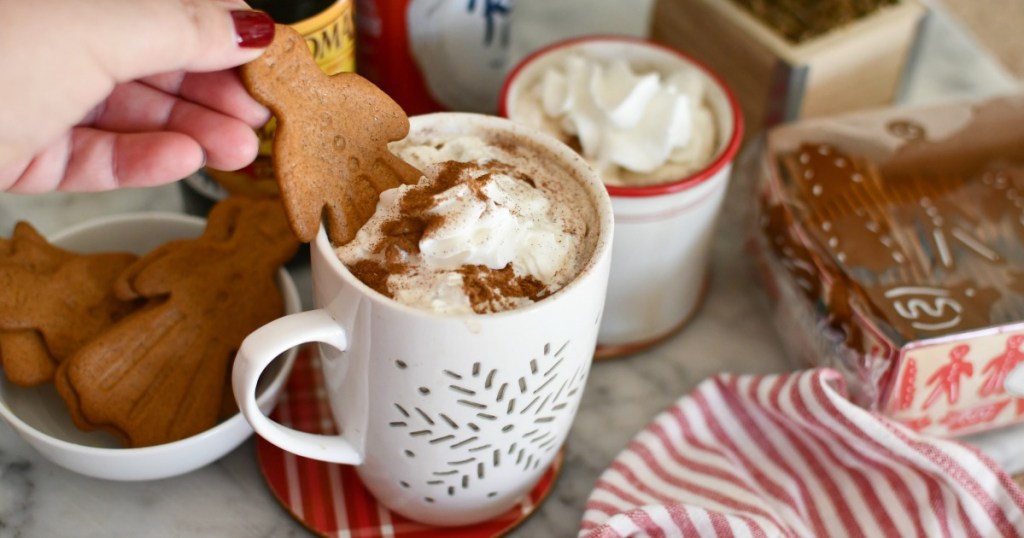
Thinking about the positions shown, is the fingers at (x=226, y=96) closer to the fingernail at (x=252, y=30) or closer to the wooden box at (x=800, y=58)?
the fingernail at (x=252, y=30)

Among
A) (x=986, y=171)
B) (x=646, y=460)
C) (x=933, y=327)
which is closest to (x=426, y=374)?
(x=646, y=460)

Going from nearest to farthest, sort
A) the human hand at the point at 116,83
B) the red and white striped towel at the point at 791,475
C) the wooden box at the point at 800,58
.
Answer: the human hand at the point at 116,83, the red and white striped towel at the point at 791,475, the wooden box at the point at 800,58

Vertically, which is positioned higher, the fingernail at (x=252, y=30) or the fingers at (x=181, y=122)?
the fingernail at (x=252, y=30)

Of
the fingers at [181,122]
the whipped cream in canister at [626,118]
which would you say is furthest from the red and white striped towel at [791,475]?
the fingers at [181,122]

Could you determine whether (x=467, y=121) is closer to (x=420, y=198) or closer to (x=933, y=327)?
(x=420, y=198)

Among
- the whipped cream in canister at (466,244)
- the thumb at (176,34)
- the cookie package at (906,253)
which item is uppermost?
the thumb at (176,34)

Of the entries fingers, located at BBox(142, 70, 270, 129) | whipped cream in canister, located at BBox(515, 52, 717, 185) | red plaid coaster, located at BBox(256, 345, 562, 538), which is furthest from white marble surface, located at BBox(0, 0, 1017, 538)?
fingers, located at BBox(142, 70, 270, 129)
